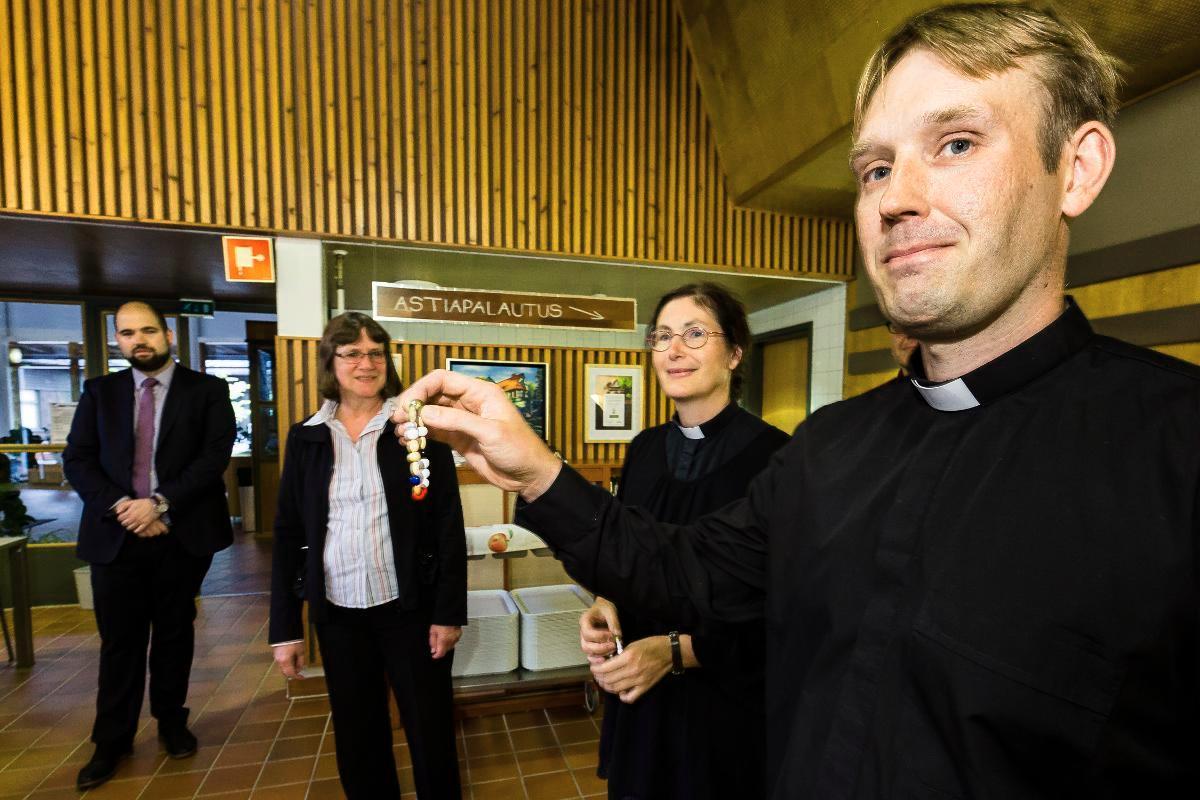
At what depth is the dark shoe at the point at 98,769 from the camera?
2.59 m

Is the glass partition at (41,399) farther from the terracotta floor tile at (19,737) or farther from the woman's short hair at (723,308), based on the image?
the woman's short hair at (723,308)

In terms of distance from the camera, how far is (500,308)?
3.95m

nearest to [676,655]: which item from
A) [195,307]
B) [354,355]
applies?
[354,355]

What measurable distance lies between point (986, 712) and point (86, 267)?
6.72 m

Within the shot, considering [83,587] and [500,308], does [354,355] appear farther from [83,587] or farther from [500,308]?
[83,587]

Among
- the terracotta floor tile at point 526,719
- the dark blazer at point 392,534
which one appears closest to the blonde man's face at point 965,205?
the dark blazer at point 392,534

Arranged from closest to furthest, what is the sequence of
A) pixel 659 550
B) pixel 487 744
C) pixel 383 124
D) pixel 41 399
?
pixel 659 550
pixel 487 744
pixel 383 124
pixel 41 399

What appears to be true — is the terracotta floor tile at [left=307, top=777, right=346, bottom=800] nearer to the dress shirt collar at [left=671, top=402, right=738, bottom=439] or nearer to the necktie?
the necktie

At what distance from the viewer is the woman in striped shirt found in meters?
2.12

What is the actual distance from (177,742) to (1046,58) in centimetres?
412

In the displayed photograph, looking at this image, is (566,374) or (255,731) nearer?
(255,731)

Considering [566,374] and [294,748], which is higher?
[566,374]

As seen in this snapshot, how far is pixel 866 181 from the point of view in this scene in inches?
34.8

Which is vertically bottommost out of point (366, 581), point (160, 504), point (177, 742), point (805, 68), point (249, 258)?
point (177, 742)
